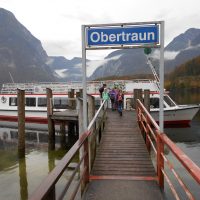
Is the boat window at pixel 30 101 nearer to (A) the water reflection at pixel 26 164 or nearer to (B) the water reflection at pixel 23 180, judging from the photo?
(A) the water reflection at pixel 26 164

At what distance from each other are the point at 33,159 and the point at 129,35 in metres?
11.7

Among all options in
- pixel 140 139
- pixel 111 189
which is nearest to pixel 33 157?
pixel 140 139

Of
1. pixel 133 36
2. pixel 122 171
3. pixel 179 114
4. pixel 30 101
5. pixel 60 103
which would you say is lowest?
pixel 179 114

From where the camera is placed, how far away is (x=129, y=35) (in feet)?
24.0

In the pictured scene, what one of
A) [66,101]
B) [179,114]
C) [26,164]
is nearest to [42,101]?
[66,101]

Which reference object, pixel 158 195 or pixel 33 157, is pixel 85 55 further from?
pixel 33 157

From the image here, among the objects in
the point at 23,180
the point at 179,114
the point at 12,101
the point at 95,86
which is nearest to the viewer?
the point at 23,180

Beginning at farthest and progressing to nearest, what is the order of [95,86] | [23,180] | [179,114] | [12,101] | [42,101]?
[12,101], [42,101], [95,86], [179,114], [23,180]

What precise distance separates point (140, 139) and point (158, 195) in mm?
4810

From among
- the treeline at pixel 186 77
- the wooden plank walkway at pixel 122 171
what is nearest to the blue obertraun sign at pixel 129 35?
the wooden plank walkway at pixel 122 171

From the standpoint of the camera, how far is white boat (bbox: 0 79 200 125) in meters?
25.3

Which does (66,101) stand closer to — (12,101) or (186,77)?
(12,101)

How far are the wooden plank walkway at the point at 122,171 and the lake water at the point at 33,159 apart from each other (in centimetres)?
225

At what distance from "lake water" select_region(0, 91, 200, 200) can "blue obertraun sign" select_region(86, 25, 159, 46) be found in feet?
18.6
